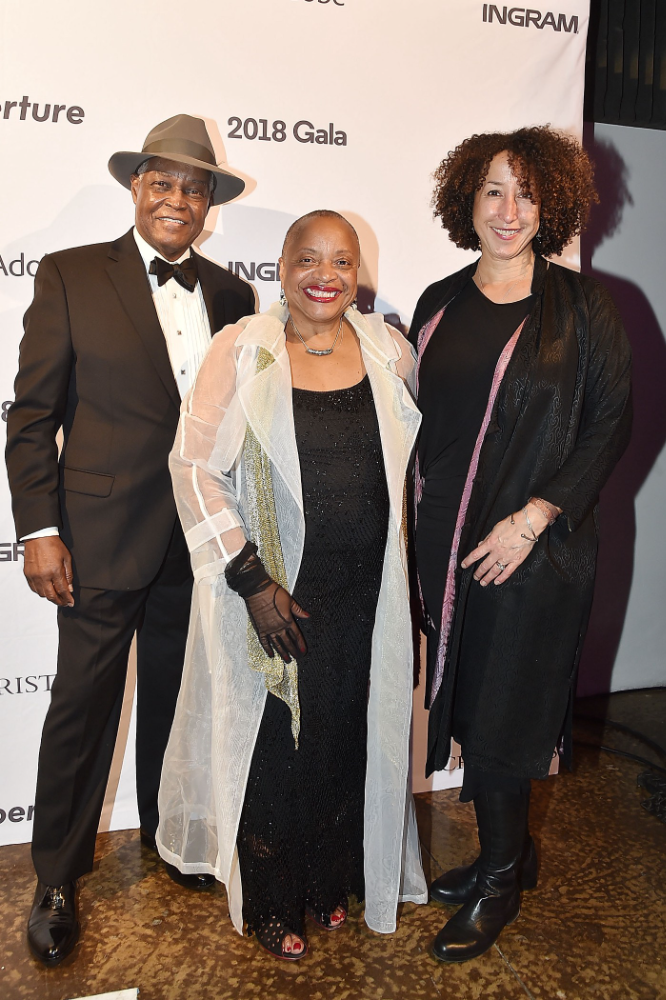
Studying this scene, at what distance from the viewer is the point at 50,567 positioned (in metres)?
2.01

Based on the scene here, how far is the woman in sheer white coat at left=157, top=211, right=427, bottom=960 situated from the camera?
1.88 m

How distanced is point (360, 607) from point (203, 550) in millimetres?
429

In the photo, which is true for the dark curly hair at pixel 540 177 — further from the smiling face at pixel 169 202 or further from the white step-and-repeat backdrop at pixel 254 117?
the smiling face at pixel 169 202

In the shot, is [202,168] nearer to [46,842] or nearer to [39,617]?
[39,617]

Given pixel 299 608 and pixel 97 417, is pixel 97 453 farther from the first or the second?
pixel 299 608

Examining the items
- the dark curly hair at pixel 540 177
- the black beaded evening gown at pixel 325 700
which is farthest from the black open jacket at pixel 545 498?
the black beaded evening gown at pixel 325 700

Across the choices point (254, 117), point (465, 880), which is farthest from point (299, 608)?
point (254, 117)

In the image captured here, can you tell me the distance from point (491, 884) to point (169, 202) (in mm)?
2035

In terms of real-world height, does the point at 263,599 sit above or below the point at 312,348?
below

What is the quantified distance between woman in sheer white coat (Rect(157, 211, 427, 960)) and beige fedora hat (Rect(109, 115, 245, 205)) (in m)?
0.44

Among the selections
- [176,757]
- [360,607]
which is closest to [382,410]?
[360,607]

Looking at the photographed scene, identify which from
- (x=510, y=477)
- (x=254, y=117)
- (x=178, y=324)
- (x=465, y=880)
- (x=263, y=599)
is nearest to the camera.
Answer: (x=263, y=599)

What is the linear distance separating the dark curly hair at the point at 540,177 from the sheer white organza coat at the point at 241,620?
0.45 m

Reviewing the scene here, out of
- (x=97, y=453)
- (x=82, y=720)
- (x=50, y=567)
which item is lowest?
(x=82, y=720)
